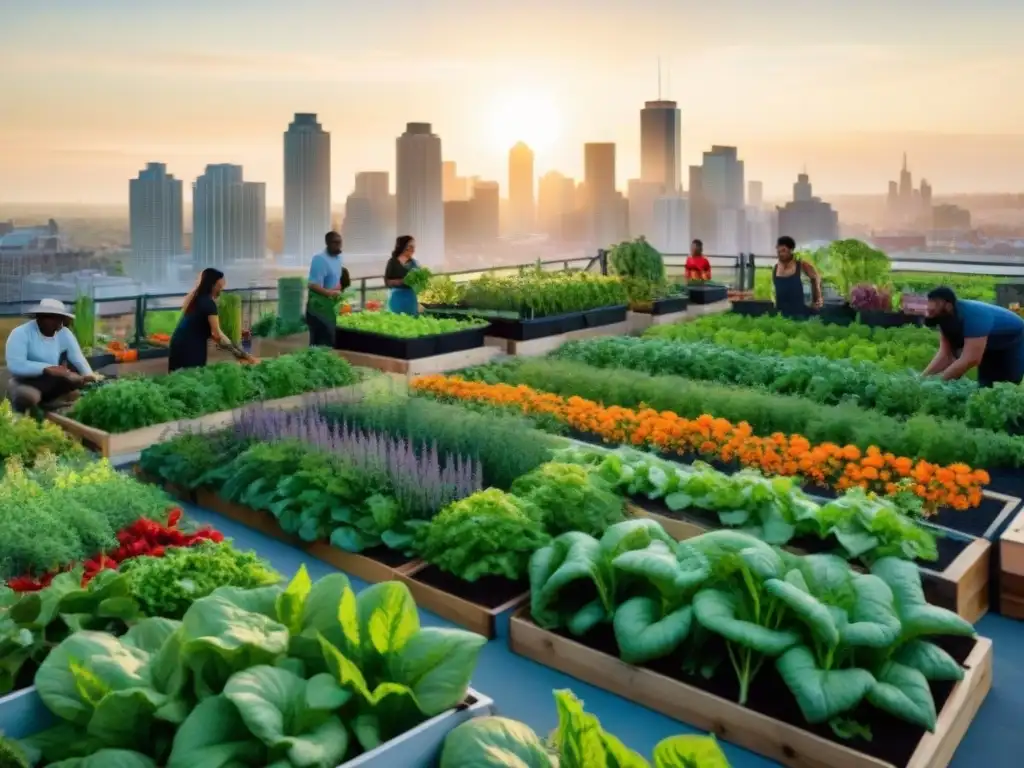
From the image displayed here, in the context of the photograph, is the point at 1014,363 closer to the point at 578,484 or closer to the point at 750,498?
the point at 750,498

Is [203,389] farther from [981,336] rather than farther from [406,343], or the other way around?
[981,336]

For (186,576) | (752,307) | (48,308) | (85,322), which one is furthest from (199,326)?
(752,307)

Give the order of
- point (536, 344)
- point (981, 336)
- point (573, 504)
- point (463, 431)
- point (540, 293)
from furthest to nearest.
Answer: point (540, 293), point (536, 344), point (981, 336), point (463, 431), point (573, 504)

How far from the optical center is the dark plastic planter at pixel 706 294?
13.9m

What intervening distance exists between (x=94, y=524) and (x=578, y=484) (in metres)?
2.09

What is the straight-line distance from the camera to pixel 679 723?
11.0ft

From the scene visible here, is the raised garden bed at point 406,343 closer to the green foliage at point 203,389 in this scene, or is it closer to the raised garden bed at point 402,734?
the green foliage at point 203,389

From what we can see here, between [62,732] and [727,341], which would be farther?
[727,341]

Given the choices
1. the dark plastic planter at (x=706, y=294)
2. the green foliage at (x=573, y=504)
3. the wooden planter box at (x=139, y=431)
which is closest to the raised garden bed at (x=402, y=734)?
the green foliage at (x=573, y=504)

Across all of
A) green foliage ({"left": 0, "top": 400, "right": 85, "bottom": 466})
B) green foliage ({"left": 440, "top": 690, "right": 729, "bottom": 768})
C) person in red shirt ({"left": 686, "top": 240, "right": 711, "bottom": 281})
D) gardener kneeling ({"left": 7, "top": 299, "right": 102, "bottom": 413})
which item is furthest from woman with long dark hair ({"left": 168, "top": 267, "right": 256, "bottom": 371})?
person in red shirt ({"left": 686, "top": 240, "right": 711, "bottom": 281})

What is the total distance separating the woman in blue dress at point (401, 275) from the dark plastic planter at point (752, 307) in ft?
14.4

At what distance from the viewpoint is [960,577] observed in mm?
4062

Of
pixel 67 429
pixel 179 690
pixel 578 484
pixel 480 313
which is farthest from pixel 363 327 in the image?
pixel 179 690

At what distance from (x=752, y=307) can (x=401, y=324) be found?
17.1ft
